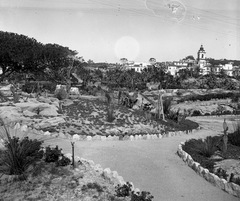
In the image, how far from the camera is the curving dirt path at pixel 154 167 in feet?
19.3

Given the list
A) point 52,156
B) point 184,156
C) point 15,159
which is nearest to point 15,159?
point 15,159

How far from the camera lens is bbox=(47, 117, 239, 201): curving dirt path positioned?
19.3 feet

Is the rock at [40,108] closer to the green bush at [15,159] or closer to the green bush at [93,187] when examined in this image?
the green bush at [15,159]

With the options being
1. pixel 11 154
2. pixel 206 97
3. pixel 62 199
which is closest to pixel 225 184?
pixel 62 199

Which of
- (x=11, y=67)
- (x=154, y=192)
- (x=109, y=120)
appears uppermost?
(x=11, y=67)

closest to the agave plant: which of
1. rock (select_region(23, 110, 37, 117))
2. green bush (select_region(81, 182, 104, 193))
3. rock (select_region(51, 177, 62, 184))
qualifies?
rock (select_region(51, 177, 62, 184))

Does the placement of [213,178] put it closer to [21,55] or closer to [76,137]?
[76,137]

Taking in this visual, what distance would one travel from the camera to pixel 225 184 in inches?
239

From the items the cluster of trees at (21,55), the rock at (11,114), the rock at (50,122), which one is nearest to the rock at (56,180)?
the rock at (50,122)

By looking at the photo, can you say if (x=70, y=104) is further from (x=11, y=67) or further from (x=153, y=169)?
(x=153, y=169)

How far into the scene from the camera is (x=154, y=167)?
7676 millimetres

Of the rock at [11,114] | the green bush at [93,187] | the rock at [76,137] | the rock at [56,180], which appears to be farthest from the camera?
the rock at [11,114]

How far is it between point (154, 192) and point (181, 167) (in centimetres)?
234

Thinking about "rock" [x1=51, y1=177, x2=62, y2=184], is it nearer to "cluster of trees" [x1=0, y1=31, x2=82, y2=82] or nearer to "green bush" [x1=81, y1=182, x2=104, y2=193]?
"green bush" [x1=81, y1=182, x2=104, y2=193]
